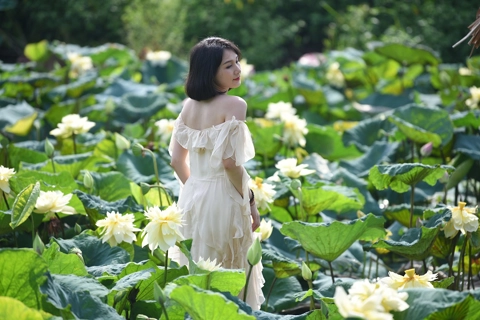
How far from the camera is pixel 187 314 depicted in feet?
6.53

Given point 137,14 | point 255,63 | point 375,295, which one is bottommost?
point 255,63

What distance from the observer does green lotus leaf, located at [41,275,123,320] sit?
1.88 m

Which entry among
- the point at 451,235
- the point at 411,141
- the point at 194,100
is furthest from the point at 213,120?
the point at 411,141

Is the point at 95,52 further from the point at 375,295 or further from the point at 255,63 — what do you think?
the point at 375,295

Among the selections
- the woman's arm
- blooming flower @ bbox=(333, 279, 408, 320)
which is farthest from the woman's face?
blooming flower @ bbox=(333, 279, 408, 320)

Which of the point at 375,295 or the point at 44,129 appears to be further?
the point at 44,129

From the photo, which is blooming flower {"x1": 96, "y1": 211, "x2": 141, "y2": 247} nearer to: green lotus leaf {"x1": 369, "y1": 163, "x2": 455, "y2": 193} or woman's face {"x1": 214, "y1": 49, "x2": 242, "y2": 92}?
woman's face {"x1": 214, "y1": 49, "x2": 242, "y2": 92}

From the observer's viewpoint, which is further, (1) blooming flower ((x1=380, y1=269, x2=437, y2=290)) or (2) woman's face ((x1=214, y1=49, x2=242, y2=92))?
(2) woman's face ((x1=214, y1=49, x2=242, y2=92))

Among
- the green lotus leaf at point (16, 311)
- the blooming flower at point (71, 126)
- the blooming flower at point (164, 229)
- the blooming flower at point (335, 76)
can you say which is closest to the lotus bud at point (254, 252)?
the blooming flower at point (164, 229)

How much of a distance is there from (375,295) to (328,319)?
Result: 0.37 m

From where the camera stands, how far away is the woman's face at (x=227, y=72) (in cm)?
250

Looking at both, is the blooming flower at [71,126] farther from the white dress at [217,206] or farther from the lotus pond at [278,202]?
the white dress at [217,206]

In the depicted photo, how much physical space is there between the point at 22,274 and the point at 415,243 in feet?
4.31

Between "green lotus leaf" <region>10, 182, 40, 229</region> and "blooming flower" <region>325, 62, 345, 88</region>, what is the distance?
4183 millimetres
